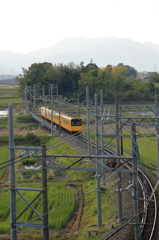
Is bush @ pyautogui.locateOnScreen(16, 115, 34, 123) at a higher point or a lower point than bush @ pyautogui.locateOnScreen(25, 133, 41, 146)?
higher

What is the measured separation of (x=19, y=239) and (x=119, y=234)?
348 cm

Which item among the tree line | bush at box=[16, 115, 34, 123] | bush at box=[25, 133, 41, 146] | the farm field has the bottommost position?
the farm field

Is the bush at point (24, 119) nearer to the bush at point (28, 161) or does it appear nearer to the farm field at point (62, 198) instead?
the farm field at point (62, 198)

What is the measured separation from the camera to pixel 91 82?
175ft

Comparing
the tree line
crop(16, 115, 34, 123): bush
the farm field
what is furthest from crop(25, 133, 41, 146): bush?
the tree line

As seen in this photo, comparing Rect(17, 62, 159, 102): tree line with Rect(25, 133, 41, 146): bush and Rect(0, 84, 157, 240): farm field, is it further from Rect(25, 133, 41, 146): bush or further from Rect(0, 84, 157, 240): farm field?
Rect(0, 84, 157, 240): farm field

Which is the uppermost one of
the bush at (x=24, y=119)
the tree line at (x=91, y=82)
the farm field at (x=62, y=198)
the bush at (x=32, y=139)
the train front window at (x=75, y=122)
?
the tree line at (x=91, y=82)

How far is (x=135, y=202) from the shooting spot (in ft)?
25.7

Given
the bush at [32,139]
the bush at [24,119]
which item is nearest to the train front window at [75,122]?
the bush at [32,139]

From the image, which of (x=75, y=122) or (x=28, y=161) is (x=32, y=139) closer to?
(x=75, y=122)

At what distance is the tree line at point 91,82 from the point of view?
5059 centimetres

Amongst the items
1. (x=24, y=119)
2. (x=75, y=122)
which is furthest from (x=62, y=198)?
(x=24, y=119)

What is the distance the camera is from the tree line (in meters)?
50.6

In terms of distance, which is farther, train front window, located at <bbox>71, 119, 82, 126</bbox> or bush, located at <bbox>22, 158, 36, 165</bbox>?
train front window, located at <bbox>71, 119, 82, 126</bbox>
